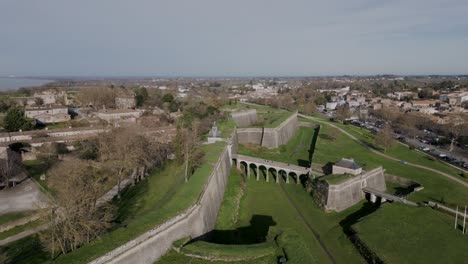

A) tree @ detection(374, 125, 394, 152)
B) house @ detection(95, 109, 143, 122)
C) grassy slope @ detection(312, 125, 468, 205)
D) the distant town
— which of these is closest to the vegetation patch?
the distant town

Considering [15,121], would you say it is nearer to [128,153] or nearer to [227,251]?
[128,153]

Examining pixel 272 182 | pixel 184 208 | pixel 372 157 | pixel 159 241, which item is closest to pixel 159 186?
pixel 184 208

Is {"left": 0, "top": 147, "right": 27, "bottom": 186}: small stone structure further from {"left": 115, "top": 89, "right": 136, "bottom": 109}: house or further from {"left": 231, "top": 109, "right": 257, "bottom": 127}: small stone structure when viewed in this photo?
{"left": 115, "top": 89, "right": 136, "bottom": 109}: house

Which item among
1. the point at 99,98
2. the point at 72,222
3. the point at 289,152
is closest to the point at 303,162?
the point at 289,152

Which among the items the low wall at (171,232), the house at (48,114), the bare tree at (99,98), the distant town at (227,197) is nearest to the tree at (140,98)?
the bare tree at (99,98)

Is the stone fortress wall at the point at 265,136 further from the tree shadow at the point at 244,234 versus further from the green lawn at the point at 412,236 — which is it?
the green lawn at the point at 412,236

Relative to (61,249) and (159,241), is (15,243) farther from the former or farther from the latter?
(159,241)

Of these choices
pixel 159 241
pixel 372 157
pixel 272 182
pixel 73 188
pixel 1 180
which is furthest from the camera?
pixel 372 157
